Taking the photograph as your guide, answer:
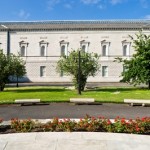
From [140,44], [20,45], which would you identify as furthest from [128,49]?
[140,44]

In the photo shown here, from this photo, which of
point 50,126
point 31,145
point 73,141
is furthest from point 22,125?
point 73,141

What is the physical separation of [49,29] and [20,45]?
5905 mm

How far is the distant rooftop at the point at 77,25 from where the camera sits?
171 ft

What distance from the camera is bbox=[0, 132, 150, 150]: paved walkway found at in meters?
8.36

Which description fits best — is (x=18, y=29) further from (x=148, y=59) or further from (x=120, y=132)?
(x=120, y=132)

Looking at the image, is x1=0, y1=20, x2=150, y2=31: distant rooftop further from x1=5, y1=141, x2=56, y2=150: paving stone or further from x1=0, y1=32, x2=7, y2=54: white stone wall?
x1=5, y1=141, x2=56, y2=150: paving stone

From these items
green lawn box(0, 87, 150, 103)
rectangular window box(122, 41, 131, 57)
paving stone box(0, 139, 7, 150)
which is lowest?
paving stone box(0, 139, 7, 150)

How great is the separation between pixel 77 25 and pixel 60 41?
4227 mm

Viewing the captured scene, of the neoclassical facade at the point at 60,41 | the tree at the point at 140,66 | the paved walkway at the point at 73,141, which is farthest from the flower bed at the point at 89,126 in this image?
the neoclassical facade at the point at 60,41

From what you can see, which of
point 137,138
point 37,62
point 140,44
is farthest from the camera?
point 37,62

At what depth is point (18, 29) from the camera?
173 feet

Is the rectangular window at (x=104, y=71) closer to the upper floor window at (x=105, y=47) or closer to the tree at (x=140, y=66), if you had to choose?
the upper floor window at (x=105, y=47)

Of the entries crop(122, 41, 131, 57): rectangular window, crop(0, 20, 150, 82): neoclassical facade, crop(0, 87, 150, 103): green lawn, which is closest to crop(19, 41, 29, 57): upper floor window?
crop(0, 20, 150, 82): neoclassical facade

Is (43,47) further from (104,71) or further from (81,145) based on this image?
(81,145)
